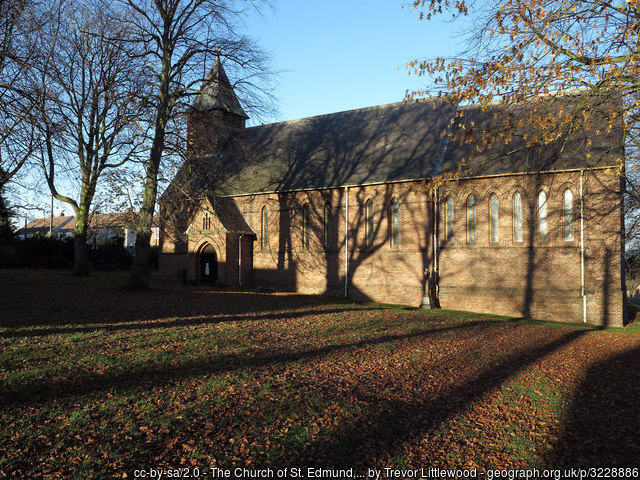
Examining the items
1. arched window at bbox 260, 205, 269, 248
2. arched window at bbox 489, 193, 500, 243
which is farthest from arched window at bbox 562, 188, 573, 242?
arched window at bbox 260, 205, 269, 248

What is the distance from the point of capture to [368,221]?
80.3 ft

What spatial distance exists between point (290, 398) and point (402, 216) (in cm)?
1744

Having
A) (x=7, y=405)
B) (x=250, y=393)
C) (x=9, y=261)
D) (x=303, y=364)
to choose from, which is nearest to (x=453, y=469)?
(x=250, y=393)

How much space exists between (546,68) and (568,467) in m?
7.34

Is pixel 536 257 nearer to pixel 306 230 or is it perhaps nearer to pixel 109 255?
pixel 306 230

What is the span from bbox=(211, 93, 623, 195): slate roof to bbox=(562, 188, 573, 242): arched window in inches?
53.2

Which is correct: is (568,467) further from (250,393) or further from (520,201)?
(520,201)

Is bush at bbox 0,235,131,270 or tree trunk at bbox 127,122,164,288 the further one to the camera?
bush at bbox 0,235,131,270

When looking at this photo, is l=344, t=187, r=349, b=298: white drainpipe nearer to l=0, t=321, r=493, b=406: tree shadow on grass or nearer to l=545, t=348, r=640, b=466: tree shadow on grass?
l=0, t=321, r=493, b=406: tree shadow on grass

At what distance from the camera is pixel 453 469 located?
5023 millimetres

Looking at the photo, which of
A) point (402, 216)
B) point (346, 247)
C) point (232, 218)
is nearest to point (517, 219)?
point (402, 216)

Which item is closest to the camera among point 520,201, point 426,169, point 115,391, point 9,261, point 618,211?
point 115,391

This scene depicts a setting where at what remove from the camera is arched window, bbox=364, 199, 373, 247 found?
79.9 ft

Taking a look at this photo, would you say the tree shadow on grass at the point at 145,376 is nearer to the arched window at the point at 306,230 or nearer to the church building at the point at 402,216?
the church building at the point at 402,216
